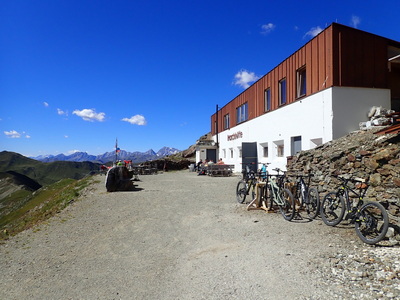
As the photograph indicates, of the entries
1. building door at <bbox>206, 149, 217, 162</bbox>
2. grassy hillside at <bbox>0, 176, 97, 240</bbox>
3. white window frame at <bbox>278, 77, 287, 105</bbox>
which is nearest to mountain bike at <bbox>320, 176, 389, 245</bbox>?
grassy hillside at <bbox>0, 176, 97, 240</bbox>

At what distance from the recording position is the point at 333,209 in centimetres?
571

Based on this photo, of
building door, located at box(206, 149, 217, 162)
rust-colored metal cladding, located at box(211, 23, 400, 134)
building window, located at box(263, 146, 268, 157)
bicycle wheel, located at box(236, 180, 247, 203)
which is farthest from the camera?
building door, located at box(206, 149, 217, 162)

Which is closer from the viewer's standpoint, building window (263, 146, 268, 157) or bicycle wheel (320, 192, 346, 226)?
bicycle wheel (320, 192, 346, 226)

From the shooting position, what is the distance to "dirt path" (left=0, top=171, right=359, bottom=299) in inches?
129

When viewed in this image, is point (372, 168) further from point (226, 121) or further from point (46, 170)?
point (46, 170)

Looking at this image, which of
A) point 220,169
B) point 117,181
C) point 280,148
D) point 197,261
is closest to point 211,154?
point 220,169

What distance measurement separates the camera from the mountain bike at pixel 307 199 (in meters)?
6.33

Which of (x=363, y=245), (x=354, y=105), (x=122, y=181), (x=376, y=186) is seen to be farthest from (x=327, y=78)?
(x=122, y=181)

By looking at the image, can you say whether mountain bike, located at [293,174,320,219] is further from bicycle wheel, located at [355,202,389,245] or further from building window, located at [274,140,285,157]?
building window, located at [274,140,285,157]

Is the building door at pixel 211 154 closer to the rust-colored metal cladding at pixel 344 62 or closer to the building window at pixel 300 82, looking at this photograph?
the rust-colored metal cladding at pixel 344 62

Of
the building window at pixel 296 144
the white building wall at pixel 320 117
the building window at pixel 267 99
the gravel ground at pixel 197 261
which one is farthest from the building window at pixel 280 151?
the gravel ground at pixel 197 261

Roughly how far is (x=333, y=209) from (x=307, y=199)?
961mm

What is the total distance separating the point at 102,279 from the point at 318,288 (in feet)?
9.75

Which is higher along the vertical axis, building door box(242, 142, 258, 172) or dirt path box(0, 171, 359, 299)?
building door box(242, 142, 258, 172)
